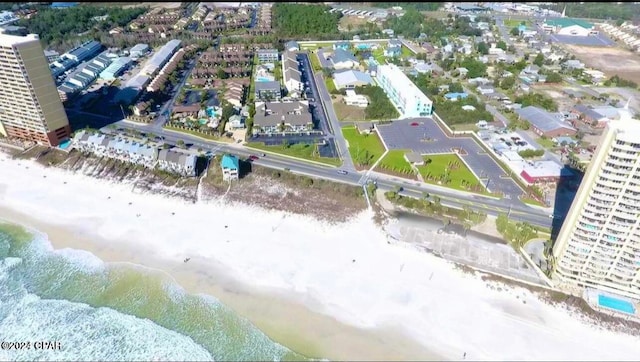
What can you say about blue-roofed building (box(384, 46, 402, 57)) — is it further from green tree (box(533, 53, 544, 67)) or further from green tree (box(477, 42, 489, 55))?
green tree (box(533, 53, 544, 67))

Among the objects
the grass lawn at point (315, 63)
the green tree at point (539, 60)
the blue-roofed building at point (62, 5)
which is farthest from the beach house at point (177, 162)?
the blue-roofed building at point (62, 5)

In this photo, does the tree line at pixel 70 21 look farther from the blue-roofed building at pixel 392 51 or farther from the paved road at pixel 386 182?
the blue-roofed building at pixel 392 51

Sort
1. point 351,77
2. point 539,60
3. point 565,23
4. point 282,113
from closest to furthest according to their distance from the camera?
1. point 282,113
2. point 351,77
3. point 539,60
4. point 565,23

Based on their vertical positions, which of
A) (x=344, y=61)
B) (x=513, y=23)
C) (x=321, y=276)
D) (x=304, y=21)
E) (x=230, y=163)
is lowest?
(x=321, y=276)

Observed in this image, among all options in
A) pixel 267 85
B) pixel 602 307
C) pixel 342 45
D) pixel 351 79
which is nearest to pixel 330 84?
pixel 351 79

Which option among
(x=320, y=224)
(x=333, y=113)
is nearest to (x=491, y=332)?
(x=320, y=224)

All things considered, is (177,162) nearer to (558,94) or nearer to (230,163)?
(230,163)

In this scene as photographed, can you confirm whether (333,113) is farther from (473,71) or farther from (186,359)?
(186,359)

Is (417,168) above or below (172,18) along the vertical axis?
below
